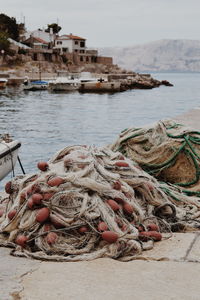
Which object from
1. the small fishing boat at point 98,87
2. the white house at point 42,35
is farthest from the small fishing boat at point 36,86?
the white house at point 42,35

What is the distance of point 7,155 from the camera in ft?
30.3

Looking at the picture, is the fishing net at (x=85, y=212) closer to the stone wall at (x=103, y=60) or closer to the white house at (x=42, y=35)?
the stone wall at (x=103, y=60)

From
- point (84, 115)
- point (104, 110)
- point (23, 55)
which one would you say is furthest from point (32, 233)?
point (23, 55)

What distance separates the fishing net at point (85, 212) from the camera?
3859 millimetres

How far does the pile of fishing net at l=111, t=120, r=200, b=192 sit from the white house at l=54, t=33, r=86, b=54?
4106 inches

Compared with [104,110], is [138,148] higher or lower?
higher

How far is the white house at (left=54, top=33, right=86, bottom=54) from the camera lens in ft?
357

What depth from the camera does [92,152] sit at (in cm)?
465

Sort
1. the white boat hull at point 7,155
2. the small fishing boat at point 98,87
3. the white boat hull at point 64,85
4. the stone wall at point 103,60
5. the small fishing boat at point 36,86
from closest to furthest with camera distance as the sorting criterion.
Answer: the white boat hull at point 7,155
the small fishing boat at point 36,86
the white boat hull at point 64,85
the small fishing boat at point 98,87
the stone wall at point 103,60

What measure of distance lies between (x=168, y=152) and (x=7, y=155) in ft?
13.2

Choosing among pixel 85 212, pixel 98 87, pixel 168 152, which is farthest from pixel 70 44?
pixel 85 212

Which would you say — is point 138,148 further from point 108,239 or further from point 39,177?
point 108,239

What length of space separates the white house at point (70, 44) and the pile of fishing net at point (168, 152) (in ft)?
342

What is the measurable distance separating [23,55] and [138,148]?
303 ft
